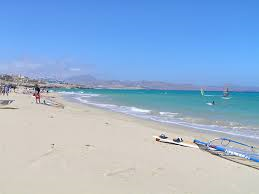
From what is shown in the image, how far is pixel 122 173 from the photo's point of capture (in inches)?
245

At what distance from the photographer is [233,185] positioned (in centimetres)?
617

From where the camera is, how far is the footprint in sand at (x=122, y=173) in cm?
606

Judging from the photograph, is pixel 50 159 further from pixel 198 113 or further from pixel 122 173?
pixel 198 113

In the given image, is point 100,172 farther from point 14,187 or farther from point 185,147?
point 185,147

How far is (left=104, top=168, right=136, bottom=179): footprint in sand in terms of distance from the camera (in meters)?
6.06

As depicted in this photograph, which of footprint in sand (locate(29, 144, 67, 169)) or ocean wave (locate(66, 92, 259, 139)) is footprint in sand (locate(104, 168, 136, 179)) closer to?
footprint in sand (locate(29, 144, 67, 169))

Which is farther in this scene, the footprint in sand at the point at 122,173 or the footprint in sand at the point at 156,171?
the footprint in sand at the point at 156,171

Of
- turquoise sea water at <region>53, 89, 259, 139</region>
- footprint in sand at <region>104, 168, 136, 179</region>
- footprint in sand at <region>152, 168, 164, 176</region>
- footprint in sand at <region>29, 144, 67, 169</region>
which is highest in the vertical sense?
footprint in sand at <region>29, 144, 67, 169</region>

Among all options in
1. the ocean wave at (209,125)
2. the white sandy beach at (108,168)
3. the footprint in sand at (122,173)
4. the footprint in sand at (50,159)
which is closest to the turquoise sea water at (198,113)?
the ocean wave at (209,125)

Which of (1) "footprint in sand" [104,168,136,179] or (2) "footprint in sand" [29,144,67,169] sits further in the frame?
(2) "footprint in sand" [29,144,67,169]

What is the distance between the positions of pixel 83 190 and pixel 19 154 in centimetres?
239

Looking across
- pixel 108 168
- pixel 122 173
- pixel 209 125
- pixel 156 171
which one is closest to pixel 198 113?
pixel 209 125

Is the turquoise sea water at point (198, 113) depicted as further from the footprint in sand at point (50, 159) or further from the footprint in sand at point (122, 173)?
the footprint in sand at point (50, 159)

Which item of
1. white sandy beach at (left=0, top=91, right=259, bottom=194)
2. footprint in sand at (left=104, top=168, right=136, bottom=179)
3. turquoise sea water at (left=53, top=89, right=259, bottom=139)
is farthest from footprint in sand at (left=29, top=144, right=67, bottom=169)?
turquoise sea water at (left=53, top=89, right=259, bottom=139)
